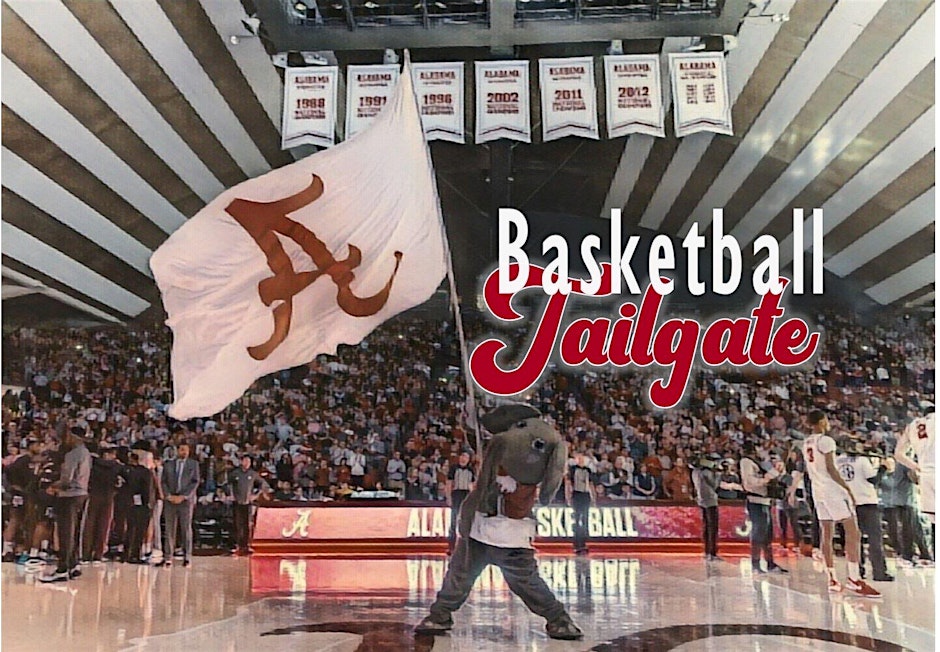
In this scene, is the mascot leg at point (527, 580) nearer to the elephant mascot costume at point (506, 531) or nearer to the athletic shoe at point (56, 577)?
the elephant mascot costume at point (506, 531)

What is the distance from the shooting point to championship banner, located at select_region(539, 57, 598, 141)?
4.26 meters

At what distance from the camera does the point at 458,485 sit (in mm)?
4109

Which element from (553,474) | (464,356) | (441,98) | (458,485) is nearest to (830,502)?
(553,474)

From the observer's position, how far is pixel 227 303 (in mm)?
3746

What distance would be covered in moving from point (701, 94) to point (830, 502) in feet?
7.07

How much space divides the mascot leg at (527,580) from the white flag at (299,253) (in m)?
1.32

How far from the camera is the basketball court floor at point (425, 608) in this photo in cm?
373

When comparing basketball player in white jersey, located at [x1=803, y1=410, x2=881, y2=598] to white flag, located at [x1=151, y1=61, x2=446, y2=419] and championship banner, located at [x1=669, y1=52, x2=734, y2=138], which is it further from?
white flag, located at [x1=151, y1=61, x2=446, y2=419]

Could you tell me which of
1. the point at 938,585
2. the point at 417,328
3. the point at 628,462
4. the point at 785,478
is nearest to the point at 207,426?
the point at 417,328

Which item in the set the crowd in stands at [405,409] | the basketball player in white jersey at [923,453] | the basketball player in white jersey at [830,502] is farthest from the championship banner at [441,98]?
the basketball player in white jersey at [923,453]

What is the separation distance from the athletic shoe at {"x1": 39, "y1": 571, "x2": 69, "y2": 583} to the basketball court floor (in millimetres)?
35

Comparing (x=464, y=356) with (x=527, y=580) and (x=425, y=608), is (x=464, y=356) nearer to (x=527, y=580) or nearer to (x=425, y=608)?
(x=527, y=580)

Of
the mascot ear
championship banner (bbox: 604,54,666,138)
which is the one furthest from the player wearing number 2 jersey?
championship banner (bbox: 604,54,666,138)

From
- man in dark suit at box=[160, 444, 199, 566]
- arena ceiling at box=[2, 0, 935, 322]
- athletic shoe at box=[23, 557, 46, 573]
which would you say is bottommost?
athletic shoe at box=[23, 557, 46, 573]
